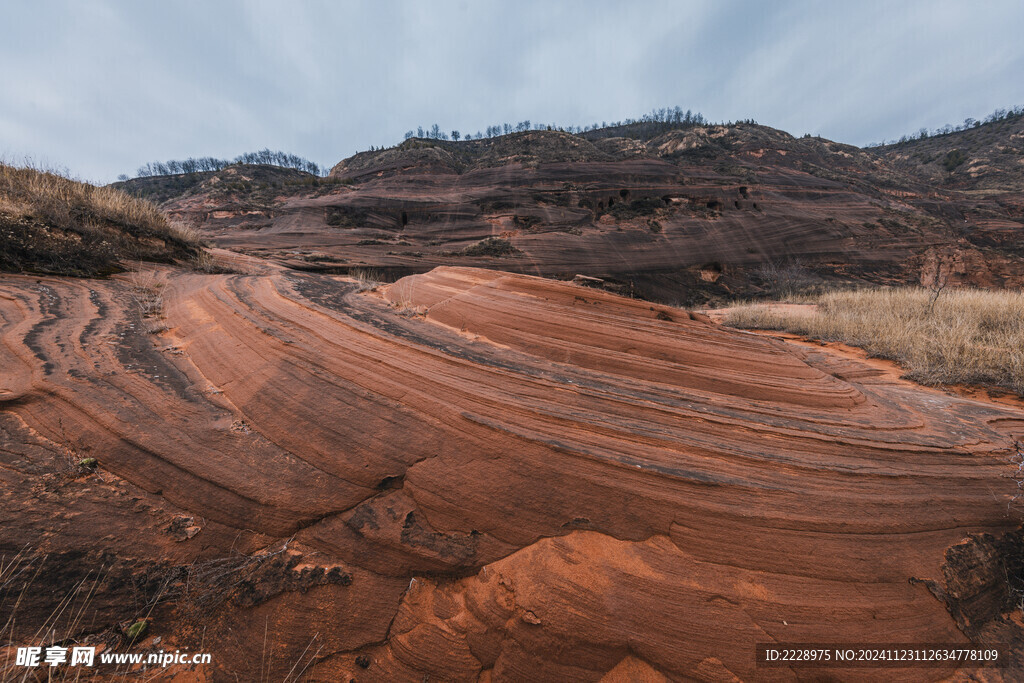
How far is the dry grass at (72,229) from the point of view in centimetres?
412

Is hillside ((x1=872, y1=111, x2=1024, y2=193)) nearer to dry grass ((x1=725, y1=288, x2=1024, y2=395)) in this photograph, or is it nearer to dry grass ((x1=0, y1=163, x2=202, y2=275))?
dry grass ((x1=725, y1=288, x2=1024, y2=395))

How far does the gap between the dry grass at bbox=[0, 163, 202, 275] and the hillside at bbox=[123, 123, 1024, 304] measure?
3.92 meters

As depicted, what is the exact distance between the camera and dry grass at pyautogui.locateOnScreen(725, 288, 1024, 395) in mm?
4203

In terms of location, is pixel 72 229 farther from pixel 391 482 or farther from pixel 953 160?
pixel 953 160

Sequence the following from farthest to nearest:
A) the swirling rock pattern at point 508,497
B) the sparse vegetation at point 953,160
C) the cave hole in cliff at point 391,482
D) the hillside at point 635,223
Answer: the sparse vegetation at point 953,160 → the hillside at point 635,223 → the cave hole in cliff at point 391,482 → the swirling rock pattern at point 508,497

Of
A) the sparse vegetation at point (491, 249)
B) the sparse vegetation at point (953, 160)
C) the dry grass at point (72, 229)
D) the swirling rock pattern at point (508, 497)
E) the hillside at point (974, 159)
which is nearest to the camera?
the swirling rock pattern at point (508, 497)

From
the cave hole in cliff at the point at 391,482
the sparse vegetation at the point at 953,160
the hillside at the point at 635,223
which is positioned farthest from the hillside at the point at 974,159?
the cave hole in cliff at the point at 391,482

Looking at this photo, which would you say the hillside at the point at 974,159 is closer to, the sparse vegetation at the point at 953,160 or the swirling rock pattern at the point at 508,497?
the sparse vegetation at the point at 953,160

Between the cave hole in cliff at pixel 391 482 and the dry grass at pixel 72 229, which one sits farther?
the dry grass at pixel 72 229

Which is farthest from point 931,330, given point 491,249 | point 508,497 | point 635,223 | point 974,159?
point 974,159

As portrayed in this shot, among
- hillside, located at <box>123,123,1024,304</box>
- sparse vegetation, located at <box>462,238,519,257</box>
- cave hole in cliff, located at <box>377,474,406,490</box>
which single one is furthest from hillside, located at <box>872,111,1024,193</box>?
cave hole in cliff, located at <box>377,474,406,490</box>

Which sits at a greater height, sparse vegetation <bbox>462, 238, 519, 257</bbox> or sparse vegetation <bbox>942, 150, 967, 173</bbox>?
sparse vegetation <bbox>942, 150, 967, 173</bbox>

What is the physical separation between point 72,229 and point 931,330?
45.0 ft

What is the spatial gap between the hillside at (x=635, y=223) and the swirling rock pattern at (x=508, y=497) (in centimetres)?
842
